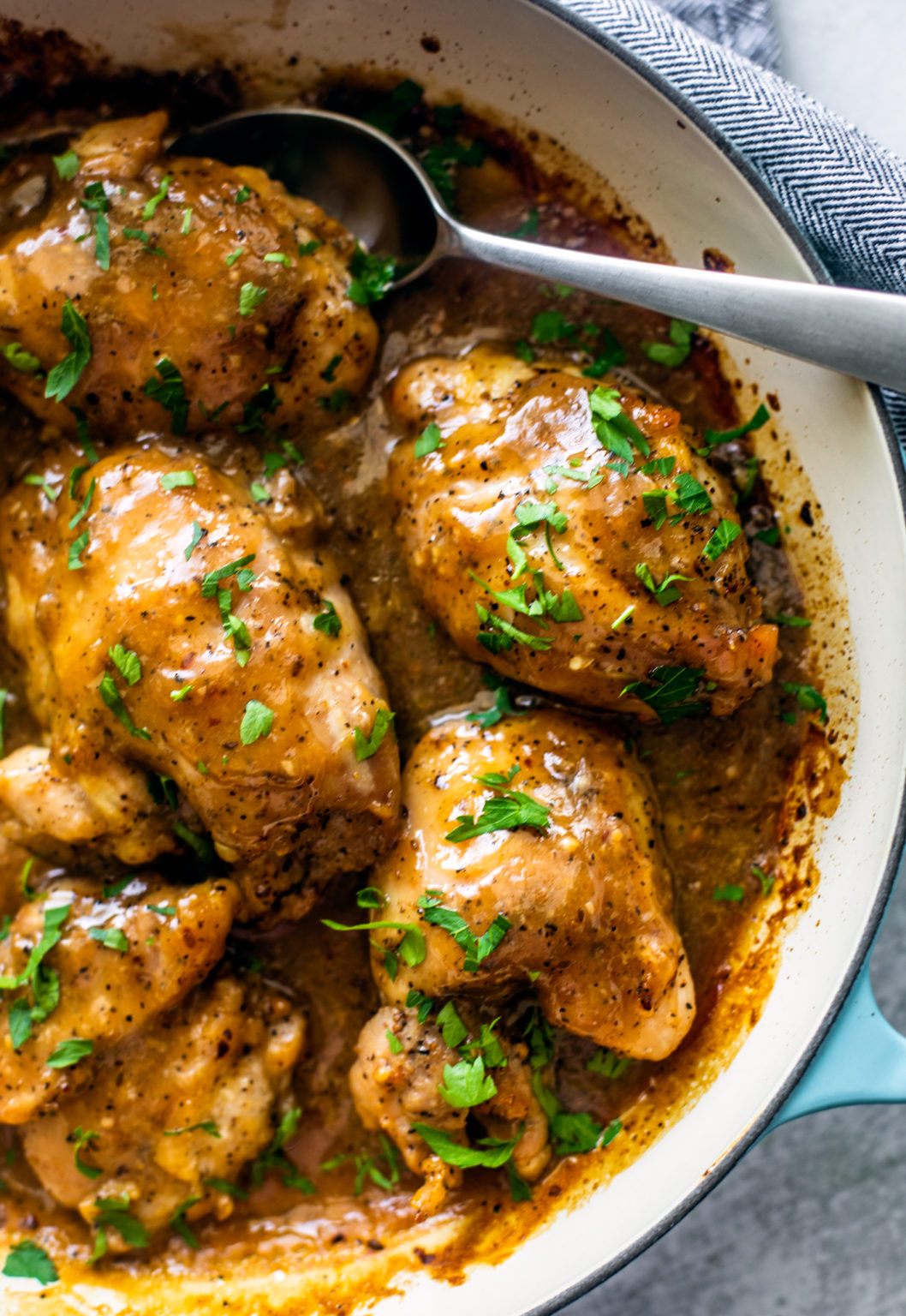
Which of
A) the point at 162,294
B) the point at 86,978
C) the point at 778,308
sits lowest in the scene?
the point at 86,978

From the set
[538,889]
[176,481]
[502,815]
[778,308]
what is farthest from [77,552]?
[778,308]

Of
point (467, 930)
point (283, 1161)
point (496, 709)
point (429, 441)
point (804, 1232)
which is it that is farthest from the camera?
point (804, 1232)

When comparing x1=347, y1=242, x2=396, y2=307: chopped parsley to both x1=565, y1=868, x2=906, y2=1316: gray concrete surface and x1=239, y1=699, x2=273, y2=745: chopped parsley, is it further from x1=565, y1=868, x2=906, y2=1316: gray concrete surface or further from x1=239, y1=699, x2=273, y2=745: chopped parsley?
x1=565, y1=868, x2=906, y2=1316: gray concrete surface

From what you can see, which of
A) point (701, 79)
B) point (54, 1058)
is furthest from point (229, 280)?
point (54, 1058)

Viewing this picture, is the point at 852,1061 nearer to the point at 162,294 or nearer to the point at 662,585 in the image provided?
the point at 662,585

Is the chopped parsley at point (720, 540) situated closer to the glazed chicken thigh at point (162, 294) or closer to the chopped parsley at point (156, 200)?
the glazed chicken thigh at point (162, 294)

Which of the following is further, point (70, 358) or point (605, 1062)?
point (605, 1062)

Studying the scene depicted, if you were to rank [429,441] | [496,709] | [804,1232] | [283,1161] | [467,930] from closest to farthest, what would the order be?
[467,930] < [429,441] < [496,709] < [283,1161] < [804,1232]
